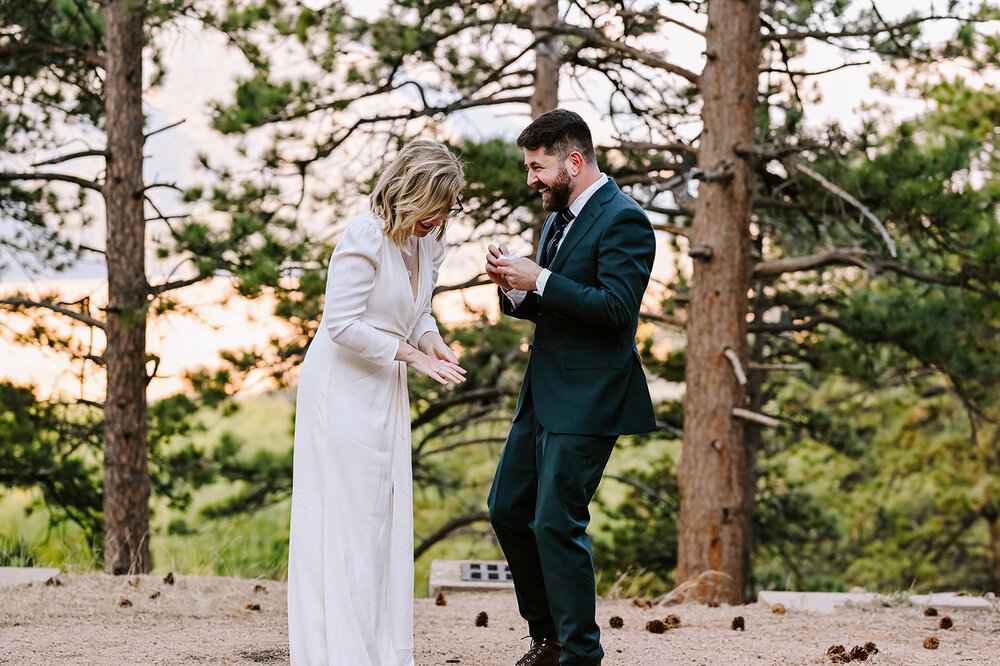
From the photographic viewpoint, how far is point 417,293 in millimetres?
3471

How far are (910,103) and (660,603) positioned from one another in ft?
33.5

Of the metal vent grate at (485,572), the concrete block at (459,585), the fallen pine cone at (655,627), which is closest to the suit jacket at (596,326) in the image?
the fallen pine cone at (655,627)

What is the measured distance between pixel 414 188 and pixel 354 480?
952 mm

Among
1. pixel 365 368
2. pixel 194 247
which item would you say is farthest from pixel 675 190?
pixel 365 368

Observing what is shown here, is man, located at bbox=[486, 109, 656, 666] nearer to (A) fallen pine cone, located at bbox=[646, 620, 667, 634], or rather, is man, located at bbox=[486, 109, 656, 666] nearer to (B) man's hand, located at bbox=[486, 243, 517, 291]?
(B) man's hand, located at bbox=[486, 243, 517, 291]

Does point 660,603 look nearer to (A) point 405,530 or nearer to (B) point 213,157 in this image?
(A) point 405,530

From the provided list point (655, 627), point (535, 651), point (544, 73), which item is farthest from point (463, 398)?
point (535, 651)

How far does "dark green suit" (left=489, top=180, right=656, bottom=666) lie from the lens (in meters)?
3.25

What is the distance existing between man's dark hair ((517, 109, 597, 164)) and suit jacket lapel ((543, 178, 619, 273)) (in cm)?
18

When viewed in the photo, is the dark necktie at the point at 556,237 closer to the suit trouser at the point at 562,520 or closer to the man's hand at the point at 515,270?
the man's hand at the point at 515,270

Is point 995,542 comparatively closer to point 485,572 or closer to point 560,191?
point 485,572

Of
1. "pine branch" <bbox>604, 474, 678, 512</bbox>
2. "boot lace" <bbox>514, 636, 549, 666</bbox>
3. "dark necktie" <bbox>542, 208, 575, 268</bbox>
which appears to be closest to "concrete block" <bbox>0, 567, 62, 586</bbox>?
"boot lace" <bbox>514, 636, 549, 666</bbox>

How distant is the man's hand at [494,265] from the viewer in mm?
3289

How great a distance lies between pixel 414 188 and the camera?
3.16 metres
